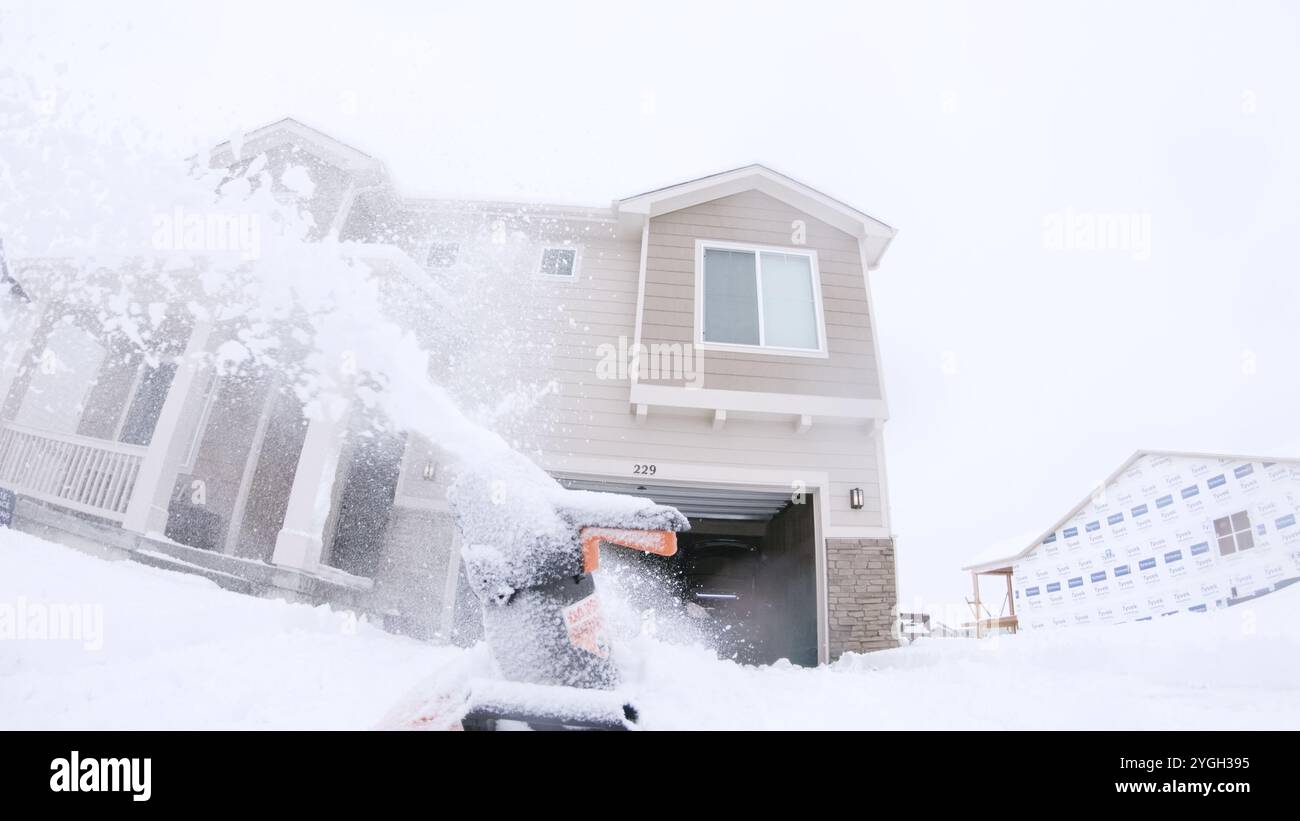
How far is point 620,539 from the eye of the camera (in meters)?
2.22

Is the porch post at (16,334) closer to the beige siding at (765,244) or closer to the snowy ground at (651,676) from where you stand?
the snowy ground at (651,676)

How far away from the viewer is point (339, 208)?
27.8ft

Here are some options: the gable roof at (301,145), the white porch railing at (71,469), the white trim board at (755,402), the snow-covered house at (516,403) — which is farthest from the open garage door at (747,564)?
the gable roof at (301,145)

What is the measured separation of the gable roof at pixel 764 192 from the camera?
8133 mm

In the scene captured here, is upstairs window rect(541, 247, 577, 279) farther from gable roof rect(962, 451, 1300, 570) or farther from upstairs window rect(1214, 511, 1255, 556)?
upstairs window rect(1214, 511, 1255, 556)

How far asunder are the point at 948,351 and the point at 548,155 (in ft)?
19.1

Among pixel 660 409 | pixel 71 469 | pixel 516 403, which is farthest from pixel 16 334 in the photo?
pixel 660 409

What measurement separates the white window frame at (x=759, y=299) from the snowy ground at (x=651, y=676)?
13.1 ft

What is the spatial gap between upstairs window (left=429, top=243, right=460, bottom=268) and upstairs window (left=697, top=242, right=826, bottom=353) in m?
3.74

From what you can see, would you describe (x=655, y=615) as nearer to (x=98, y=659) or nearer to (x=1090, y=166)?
(x=98, y=659)

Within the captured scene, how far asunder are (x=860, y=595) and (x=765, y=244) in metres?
4.90

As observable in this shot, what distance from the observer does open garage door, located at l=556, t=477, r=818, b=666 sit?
24.1ft

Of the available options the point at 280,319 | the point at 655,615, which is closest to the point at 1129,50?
the point at 655,615

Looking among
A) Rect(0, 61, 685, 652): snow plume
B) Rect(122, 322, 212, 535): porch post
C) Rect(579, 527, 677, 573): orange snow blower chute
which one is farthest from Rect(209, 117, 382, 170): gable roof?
Rect(579, 527, 677, 573): orange snow blower chute
